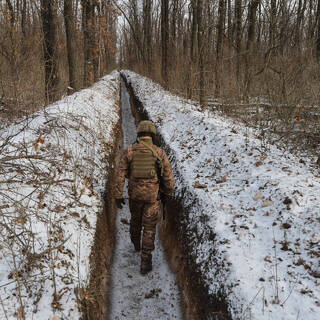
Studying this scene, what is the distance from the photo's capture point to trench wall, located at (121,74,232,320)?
2486 millimetres

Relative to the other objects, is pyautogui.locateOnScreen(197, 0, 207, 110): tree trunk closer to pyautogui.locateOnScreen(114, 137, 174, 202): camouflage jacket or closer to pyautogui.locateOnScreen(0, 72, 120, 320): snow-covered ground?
pyautogui.locateOnScreen(0, 72, 120, 320): snow-covered ground

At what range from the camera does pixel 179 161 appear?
518 cm

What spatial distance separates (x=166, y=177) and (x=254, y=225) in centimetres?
136

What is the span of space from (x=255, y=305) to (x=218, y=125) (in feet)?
14.5

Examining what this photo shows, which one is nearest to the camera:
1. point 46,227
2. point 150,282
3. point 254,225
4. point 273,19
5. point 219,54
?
point 46,227

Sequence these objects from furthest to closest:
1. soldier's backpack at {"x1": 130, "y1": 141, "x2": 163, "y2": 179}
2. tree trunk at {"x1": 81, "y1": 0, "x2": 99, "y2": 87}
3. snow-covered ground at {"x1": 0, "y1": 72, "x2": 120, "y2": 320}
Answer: tree trunk at {"x1": 81, "y1": 0, "x2": 99, "y2": 87} → soldier's backpack at {"x1": 130, "y1": 141, "x2": 163, "y2": 179} → snow-covered ground at {"x1": 0, "y1": 72, "x2": 120, "y2": 320}

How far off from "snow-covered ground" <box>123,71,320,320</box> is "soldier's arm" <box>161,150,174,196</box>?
1.26ft

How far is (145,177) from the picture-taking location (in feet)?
12.0

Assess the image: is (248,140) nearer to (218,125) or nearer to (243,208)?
(218,125)

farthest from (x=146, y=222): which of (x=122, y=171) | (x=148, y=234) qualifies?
(x=122, y=171)

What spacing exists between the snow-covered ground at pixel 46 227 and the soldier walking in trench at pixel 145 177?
0.65 meters

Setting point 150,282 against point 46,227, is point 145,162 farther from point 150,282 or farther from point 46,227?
point 150,282

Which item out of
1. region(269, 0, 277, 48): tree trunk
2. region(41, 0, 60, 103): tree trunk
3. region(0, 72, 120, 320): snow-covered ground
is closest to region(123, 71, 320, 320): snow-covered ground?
region(0, 72, 120, 320): snow-covered ground

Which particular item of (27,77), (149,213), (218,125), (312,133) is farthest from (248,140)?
(27,77)
